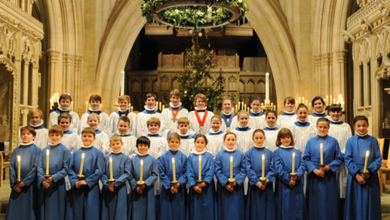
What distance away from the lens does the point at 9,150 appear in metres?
7.83

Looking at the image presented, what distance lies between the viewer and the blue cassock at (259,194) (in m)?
4.41

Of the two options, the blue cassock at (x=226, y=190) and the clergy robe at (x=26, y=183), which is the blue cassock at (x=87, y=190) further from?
the blue cassock at (x=226, y=190)

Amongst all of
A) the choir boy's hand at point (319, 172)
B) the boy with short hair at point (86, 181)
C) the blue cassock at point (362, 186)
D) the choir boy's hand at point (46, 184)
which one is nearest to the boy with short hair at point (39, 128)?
the boy with short hair at point (86, 181)

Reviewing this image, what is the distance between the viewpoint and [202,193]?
14.5 ft

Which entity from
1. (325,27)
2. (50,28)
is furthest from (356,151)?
(50,28)

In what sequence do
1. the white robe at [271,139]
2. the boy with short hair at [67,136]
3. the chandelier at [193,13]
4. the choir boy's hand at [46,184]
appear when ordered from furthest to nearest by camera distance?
the chandelier at [193,13] → the white robe at [271,139] → the boy with short hair at [67,136] → the choir boy's hand at [46,184]

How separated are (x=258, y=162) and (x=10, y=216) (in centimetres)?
274

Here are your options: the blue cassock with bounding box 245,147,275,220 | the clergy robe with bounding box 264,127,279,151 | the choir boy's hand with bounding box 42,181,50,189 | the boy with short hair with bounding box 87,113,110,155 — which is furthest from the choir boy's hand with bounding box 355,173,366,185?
the choir boy's hand with bounding box 42,181,50,189

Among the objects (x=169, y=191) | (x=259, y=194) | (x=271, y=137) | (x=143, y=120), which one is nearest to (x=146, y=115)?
(x=143, y=120)

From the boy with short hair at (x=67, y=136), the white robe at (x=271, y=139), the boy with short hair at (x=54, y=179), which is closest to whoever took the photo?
the boy with short hair at (x=54, y=179)

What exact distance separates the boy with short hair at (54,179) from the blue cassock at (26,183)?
87 mm

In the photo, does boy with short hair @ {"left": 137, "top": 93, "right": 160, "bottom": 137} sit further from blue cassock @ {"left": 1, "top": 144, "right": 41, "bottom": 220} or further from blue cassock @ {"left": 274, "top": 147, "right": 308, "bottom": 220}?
blue cassock @ {"left": 274, "top": 147, "right": 308, "bottom": 220}

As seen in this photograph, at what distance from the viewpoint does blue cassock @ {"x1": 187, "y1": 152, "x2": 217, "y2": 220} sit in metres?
4.40

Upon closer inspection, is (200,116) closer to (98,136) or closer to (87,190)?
(98,136)
